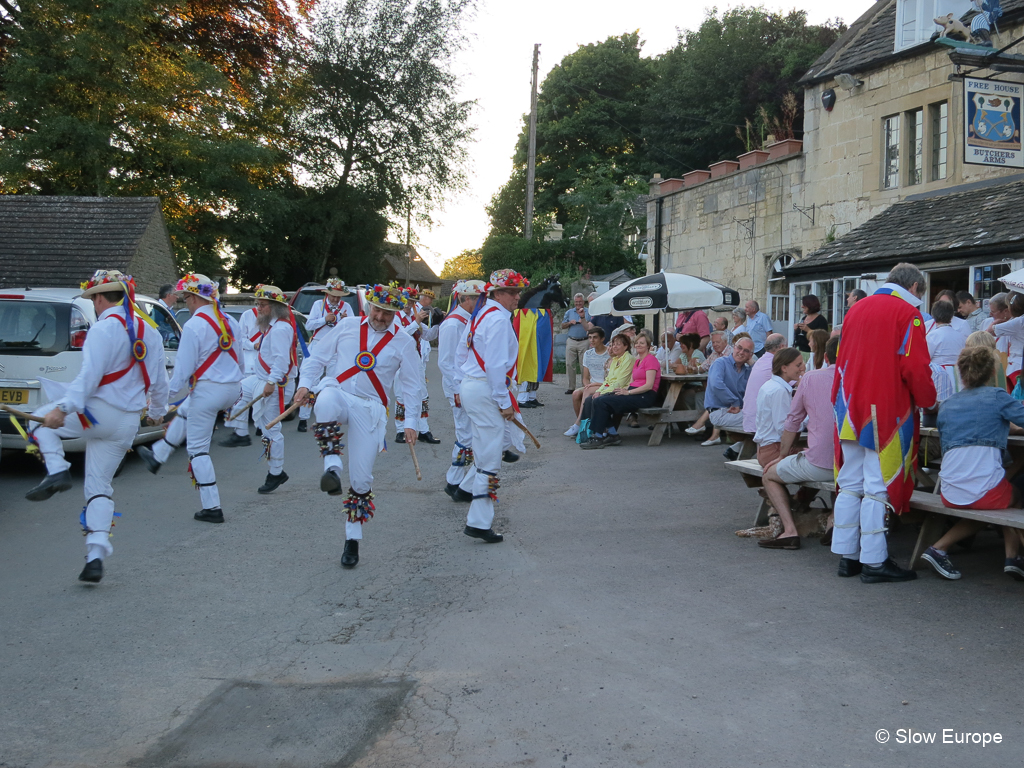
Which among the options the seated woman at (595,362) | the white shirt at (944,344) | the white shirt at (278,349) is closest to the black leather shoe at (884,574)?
the white shirt at (944,344)

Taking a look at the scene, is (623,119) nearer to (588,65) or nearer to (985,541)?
(588,65)

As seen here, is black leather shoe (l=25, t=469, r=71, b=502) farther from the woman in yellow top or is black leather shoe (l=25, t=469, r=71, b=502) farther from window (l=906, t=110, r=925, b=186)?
window (l=906, t=110, r=925, b=186)

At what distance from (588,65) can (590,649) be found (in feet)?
159

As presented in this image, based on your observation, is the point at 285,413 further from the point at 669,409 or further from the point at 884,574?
the point at 669,409

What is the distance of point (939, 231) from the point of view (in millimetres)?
14633

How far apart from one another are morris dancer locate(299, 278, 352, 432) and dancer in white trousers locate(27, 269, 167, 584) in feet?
17.3

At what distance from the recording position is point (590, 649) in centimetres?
486

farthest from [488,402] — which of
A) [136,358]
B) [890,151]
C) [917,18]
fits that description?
[917,18]

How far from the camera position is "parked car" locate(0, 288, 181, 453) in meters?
9.30

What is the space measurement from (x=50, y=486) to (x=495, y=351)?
322 cm

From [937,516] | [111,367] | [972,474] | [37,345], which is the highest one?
[37,345]

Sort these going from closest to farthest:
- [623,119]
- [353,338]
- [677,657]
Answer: [677,657]
[353,338]
[623,119]

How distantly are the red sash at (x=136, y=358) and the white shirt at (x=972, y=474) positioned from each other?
212 inches

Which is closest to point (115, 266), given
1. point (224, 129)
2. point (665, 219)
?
point (224, 129)
